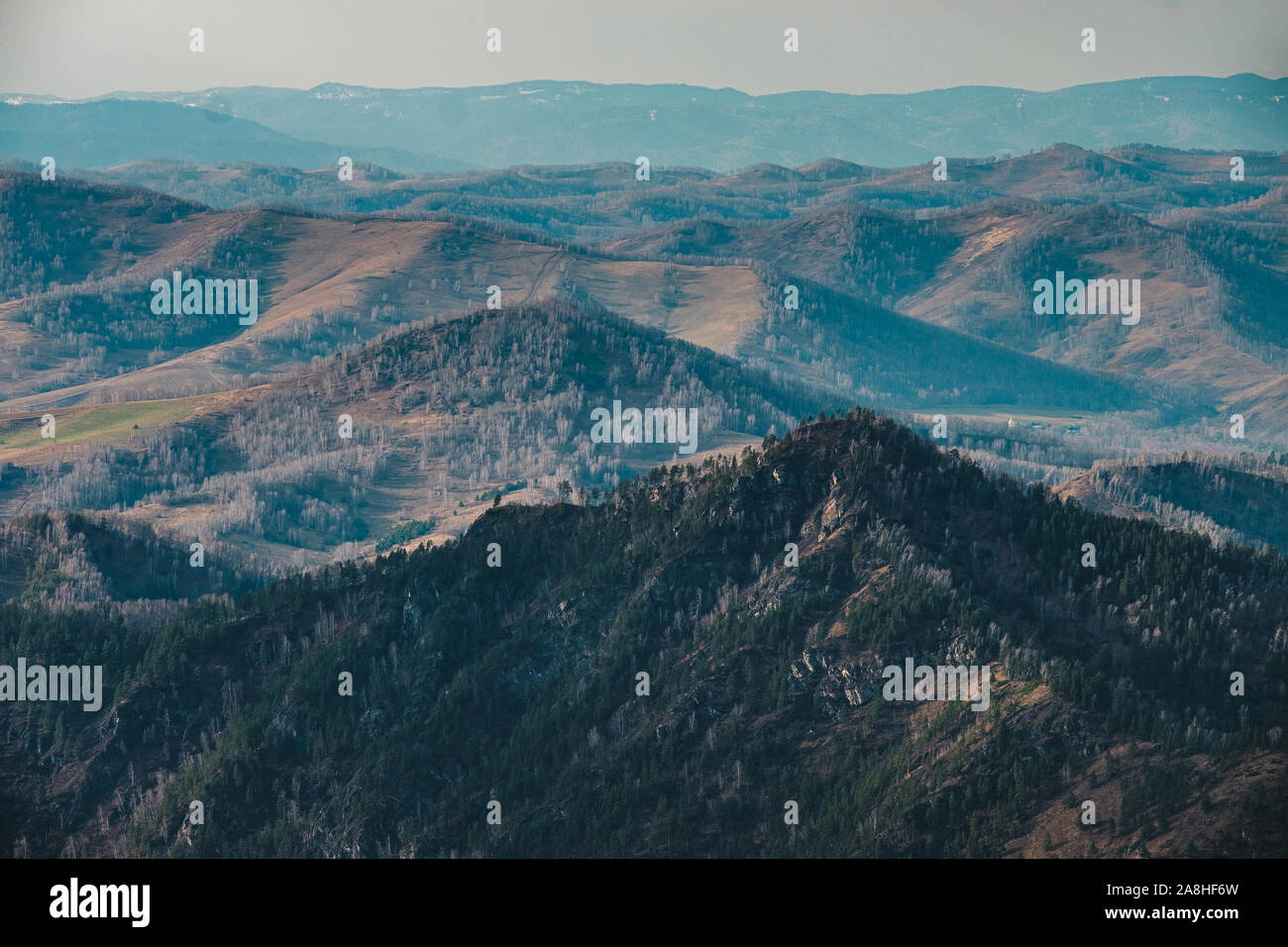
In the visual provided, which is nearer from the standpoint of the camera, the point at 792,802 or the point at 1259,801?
the point at 1259,801
